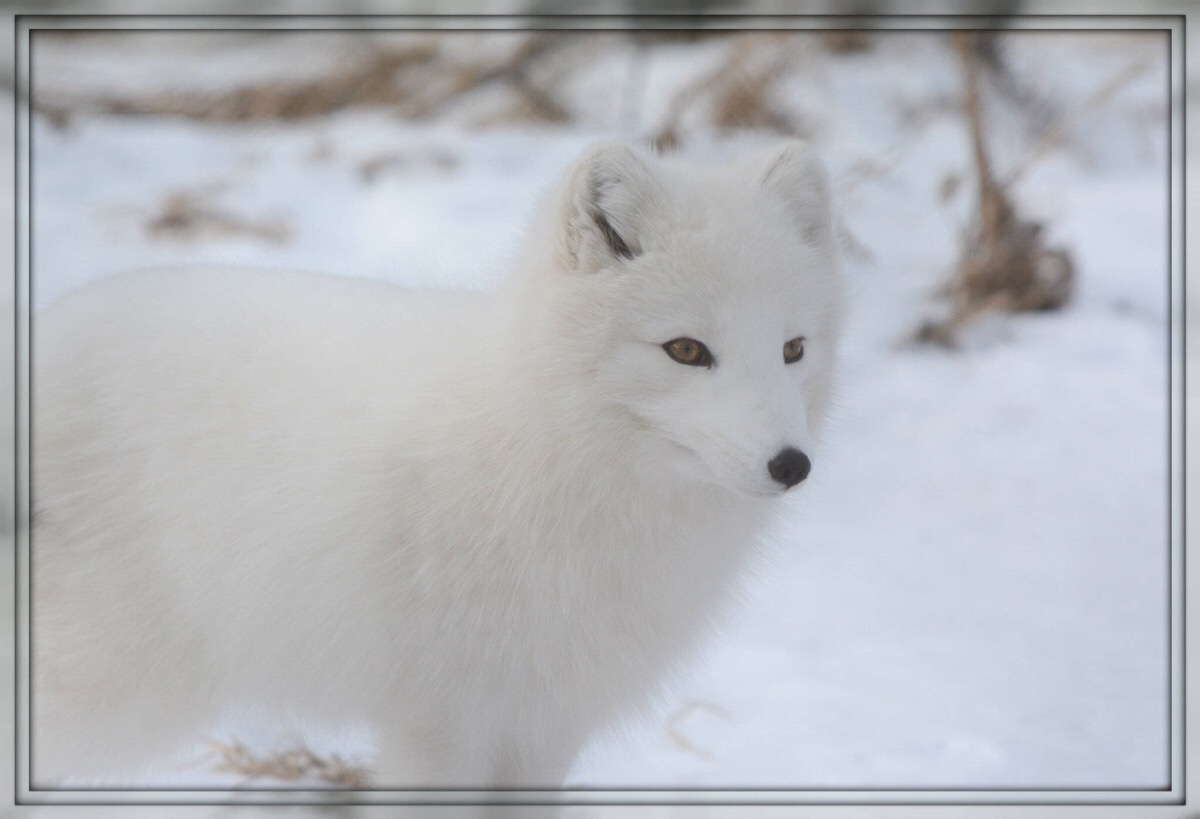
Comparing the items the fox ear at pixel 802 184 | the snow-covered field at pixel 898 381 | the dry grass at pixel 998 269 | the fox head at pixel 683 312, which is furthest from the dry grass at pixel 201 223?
the dry grass at pixel 998 269

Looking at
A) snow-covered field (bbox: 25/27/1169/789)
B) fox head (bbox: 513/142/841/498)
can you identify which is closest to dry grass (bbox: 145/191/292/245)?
snow-covered field (bbox: 25/27/1169/789)

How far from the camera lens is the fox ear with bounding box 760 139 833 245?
56.5 inches

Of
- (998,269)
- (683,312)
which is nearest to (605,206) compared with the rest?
(683,312)

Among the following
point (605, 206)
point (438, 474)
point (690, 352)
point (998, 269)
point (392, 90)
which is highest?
point (392, 90)

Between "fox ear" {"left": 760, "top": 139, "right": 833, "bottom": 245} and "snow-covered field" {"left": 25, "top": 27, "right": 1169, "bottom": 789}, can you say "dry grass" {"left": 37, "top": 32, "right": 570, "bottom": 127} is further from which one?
"fox ear" {"left": 760, "top": 139, "right": 833, "bottom": 245}

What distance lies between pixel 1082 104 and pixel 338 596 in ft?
7.92

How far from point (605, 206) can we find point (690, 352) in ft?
0.68

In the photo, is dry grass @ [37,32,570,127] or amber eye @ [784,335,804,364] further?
dry grass @ [37,32,570,127]

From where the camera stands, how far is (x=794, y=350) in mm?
1374

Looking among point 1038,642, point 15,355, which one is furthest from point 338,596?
point 1038,642

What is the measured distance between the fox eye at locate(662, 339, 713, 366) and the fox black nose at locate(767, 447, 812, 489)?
0.16 meters

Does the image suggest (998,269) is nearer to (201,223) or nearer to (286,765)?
(201,223)

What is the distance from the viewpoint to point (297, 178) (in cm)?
281

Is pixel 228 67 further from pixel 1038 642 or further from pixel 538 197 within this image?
pixel 1038 642
